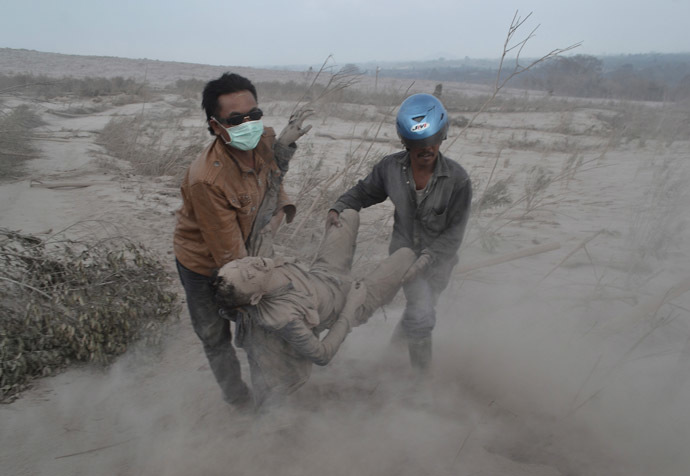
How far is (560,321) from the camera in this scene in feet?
11.4

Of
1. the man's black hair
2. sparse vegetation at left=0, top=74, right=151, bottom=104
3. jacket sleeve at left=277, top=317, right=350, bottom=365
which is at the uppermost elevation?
sparse vegetation at left=0, top=74, right=151, bottom=104

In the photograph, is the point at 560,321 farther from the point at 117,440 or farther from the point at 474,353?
the point at 117,440

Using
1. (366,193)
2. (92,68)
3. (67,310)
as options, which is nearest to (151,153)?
(67,310)

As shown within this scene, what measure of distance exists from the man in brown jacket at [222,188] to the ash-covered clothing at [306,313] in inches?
8.7

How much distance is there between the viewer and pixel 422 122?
2.15 metres

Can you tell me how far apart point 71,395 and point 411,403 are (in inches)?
79.3

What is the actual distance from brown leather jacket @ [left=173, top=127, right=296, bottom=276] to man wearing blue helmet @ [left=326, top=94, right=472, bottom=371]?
0.53m

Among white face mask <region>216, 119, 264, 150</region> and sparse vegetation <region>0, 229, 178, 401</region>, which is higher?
white face mask <region>216, 119, 264, 150</region>

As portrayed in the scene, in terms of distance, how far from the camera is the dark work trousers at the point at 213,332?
7.26 feet

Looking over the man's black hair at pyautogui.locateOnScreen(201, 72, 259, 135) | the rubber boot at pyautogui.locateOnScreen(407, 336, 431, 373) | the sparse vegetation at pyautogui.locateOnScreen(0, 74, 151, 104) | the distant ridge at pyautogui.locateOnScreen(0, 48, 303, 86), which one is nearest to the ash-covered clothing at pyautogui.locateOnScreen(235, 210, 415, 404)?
the rubber boot at pyautogui.locateOnScreen(407, 336, 431, 373)

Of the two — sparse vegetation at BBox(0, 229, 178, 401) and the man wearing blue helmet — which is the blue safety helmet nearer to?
the man wearing blue helmet

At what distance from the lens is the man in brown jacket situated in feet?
6.31

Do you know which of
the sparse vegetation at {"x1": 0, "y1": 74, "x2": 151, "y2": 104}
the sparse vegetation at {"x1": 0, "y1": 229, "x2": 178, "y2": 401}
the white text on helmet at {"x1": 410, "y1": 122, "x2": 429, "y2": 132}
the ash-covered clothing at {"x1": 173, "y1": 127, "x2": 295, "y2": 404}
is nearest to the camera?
the ash-covered clothing at {"x1": 173, "y1": 127, "x2": 295, "y2": 404}

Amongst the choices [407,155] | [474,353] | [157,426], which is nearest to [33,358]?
[157,426]
